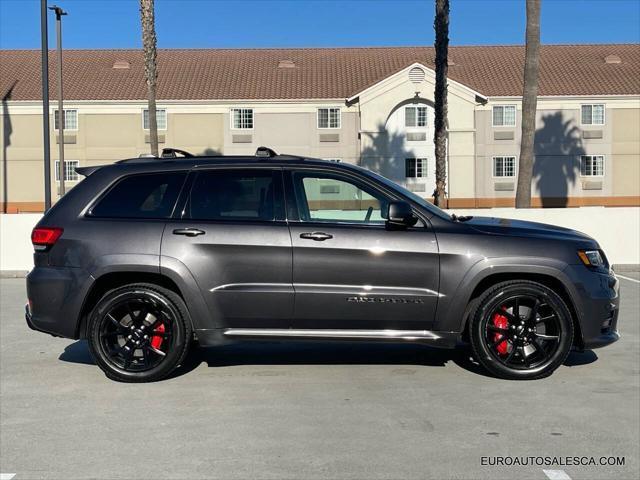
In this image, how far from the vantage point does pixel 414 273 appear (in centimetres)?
652

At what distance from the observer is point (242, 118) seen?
167 feet

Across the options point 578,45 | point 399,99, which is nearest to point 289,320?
point 399,99

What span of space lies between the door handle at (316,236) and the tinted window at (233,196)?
338 millimetres

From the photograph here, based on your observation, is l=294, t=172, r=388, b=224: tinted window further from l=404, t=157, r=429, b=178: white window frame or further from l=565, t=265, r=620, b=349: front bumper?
l=404, t=157, r=429, b=178: white window frame

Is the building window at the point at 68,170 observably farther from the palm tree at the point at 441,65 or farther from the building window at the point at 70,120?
the palm tree at the point at 441,65

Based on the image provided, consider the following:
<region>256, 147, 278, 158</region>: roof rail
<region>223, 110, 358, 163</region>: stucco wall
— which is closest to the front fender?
<region>256, 147, 278, 158</region>: roof rail

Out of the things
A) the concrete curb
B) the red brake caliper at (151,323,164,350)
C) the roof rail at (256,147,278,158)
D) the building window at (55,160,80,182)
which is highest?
the building window at (55,160,80,182)

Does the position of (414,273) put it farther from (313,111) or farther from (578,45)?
(578,45)

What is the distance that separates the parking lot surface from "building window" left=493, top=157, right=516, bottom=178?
4310cm

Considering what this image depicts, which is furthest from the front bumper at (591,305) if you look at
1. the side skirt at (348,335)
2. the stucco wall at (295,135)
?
the stucco wall at (295,135)

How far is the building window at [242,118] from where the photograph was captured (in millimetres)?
50719

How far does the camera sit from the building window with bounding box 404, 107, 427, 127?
49.3 meters

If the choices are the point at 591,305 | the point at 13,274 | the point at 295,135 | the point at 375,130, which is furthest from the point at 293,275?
the point at 295,135

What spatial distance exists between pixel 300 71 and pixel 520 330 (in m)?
49.0
